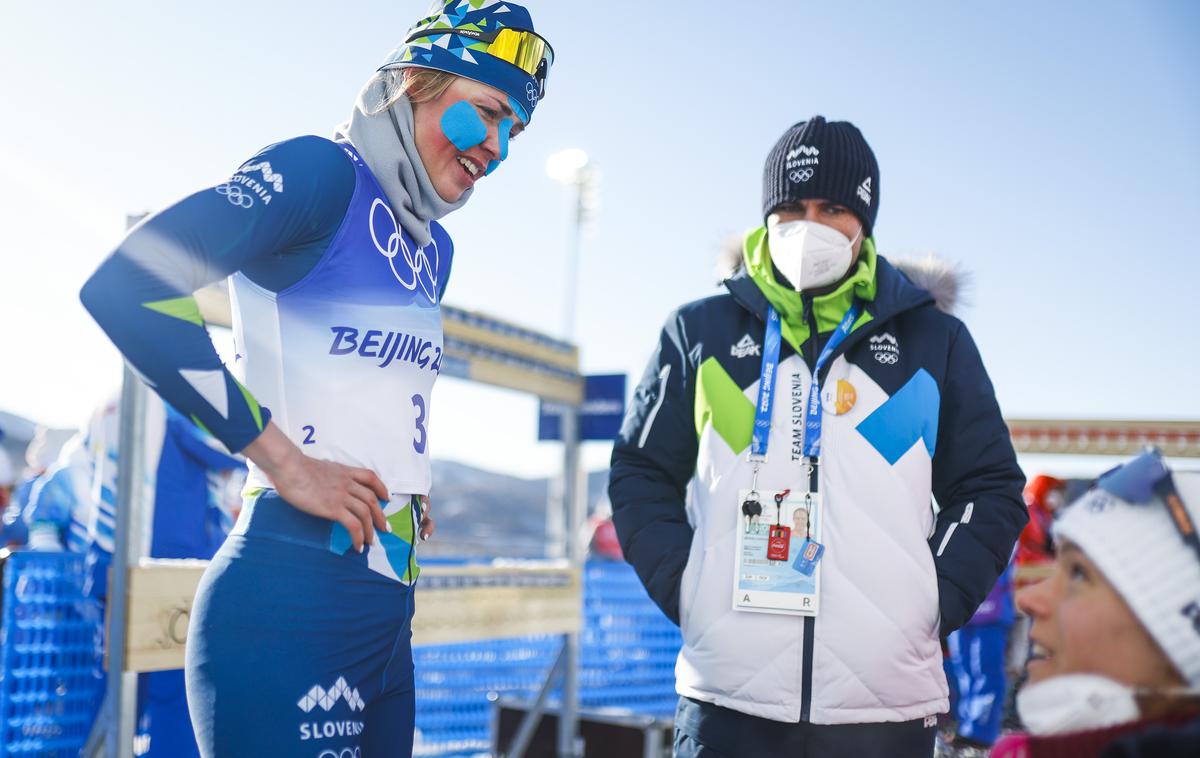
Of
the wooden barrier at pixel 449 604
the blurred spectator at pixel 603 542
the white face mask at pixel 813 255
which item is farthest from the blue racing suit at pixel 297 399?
the blurred spectator at pixel 603 542

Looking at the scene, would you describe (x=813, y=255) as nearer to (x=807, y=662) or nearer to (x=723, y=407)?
(x=723, y=407)

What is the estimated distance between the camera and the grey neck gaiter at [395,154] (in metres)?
1.93

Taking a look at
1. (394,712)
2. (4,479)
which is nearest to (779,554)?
(394,712)

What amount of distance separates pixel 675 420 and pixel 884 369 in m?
0.54

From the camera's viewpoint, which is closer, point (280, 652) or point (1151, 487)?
point (1151, 487)

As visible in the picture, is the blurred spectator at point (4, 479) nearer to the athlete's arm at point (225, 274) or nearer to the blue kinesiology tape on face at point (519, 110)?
the blue kinesiology tape on face at point (519, 110)

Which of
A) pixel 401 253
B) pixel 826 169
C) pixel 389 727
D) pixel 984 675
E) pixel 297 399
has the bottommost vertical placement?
pixel 984 675

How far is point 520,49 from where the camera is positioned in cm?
210

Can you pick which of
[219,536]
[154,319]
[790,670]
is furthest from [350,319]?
[219,536]

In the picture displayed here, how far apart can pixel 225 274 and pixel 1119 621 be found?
56.8 inches

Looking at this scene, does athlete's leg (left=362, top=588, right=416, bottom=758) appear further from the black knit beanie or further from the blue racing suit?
the black knit beanie

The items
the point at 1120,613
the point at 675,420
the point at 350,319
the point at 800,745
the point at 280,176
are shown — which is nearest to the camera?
the point at 1120,613

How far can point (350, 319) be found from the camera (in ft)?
5.91

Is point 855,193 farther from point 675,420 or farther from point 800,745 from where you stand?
point 800,745
